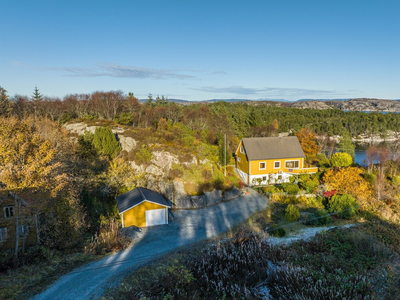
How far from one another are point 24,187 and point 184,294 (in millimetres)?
8303

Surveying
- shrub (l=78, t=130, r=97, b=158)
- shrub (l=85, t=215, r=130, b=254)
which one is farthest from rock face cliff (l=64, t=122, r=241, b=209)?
shrub (l=85, t=215, r=130, b=254)

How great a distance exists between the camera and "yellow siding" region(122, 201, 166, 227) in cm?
1711

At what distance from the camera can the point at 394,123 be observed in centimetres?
7369

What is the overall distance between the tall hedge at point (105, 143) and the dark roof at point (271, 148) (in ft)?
49.2

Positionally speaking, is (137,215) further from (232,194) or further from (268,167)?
(268,167)

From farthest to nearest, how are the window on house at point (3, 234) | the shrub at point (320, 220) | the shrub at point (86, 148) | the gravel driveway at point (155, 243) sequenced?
the shrub at point (86, 148), the shrub at point (320, 220), the window on house at point (3, 234), the gravel driveway at point (155, 243)

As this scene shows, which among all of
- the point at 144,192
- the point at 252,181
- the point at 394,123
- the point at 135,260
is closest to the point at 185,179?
the point at 144,192

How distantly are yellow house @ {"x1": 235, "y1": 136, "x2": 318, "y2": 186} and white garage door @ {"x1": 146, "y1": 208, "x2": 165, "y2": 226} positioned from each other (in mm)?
13613

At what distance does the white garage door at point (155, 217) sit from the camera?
17.5 meters

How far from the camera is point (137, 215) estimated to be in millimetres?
17297

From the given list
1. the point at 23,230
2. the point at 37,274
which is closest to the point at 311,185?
the point at 37,274

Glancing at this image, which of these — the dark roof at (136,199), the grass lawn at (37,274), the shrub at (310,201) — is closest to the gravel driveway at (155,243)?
the grass lawn at (37,274)

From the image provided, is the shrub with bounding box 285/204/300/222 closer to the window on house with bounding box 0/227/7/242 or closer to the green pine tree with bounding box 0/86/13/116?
the window on house with bounding box 0/227/7/242

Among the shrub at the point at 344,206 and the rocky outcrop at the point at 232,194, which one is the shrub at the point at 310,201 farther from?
the rocky outcrop at the point at 232,194
